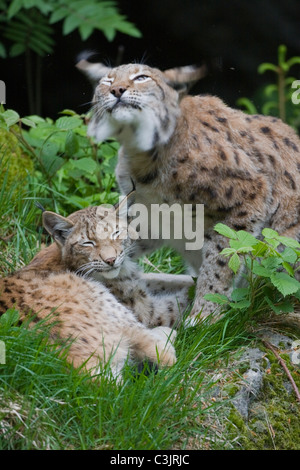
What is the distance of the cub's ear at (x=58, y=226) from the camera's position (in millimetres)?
Result: 4449

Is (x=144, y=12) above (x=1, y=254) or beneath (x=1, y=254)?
above

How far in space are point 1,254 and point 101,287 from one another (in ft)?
3.49

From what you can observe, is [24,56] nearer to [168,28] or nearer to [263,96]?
[168,28]

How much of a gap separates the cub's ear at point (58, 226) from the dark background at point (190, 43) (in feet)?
12.2

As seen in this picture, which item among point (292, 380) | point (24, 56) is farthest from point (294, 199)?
point (24, 56)

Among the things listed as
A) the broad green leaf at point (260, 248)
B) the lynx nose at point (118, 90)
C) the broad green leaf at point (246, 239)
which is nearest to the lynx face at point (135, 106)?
the lynx nose at point (118, 90)

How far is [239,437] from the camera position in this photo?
368 cm

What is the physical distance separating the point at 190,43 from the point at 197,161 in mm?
4261

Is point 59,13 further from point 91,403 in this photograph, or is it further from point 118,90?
point 91,403

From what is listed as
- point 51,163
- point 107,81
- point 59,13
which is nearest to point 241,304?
point 107,81

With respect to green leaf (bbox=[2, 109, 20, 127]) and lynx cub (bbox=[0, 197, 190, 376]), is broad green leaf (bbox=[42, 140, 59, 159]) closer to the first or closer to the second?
green leaf (bbox=[2, 109, 20, 127])

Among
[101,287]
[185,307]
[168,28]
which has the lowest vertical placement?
[185,307]

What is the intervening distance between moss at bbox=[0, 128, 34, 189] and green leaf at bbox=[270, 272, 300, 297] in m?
2.39

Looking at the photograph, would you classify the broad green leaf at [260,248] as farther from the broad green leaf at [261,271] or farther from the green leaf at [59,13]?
the green leaf at [59,13]
